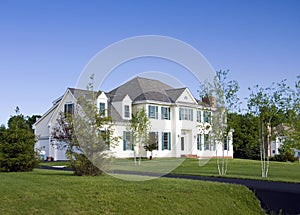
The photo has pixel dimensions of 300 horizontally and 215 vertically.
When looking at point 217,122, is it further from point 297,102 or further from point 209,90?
point 297,102

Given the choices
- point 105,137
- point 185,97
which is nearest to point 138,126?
point 185,97

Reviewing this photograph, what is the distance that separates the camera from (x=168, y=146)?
41.4 metres

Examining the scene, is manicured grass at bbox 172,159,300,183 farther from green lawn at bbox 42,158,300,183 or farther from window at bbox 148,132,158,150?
window at bbox 148,132,158,150

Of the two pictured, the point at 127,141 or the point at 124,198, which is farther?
the point at 127,141

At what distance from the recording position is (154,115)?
40594 millimetres

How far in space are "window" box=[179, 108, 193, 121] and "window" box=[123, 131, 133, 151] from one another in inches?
298

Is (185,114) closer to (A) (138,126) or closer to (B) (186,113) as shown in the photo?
(B) (186,113)

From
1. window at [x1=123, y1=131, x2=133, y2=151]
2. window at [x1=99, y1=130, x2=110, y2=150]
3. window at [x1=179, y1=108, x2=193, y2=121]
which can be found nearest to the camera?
window at [x1=99, y1=130, x2=110, y2=150]

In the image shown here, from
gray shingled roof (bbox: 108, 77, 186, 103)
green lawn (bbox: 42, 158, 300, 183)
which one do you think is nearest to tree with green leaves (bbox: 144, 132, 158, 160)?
gray shingled roof (bbox: 108, 77, 186, 103)

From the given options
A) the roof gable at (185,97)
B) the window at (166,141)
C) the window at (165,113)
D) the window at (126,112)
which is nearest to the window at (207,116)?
the window at (126,112)

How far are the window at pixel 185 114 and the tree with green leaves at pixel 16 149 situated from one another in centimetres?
2466

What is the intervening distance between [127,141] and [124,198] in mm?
25119

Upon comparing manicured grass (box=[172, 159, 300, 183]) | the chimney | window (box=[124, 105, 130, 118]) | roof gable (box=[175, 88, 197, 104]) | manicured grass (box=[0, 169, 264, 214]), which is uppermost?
roof gable (box=[175, 88, 197, 104])

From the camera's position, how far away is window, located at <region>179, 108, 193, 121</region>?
140 feet
